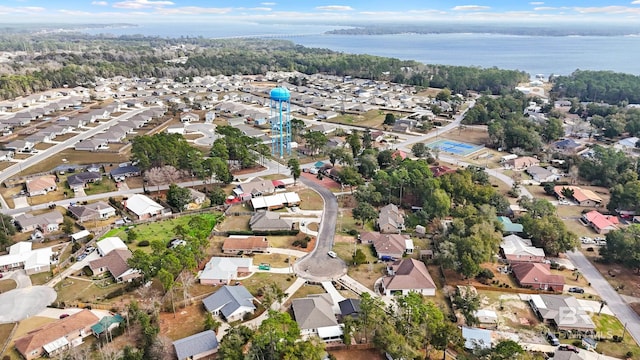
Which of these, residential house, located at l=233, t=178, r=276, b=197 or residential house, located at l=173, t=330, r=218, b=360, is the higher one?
residential house, located at l=233, t=178, r=276, b=197

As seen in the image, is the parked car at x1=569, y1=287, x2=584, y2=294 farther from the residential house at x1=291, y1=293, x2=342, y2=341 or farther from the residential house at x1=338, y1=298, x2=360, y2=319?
the residential house at x1=291, y1=293, x2=342, y2=341

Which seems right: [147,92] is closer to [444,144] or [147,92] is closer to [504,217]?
[444,144]

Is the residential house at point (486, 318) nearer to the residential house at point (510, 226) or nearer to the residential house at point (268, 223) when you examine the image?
the residential house at point (510, 226)

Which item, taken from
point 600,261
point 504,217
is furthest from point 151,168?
point 600,261

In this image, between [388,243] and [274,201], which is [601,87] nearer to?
[388,243]

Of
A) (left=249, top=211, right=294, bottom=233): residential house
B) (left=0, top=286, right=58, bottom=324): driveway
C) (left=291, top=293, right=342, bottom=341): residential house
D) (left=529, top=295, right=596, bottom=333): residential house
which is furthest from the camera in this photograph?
(left=249, top=211, right=294, bottom=233): residential house

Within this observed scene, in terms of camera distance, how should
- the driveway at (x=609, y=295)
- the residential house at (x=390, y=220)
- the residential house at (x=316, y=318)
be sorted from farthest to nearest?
the residential house at (x=390, y=220) → the driveway at (x=609, y=295) → the residential house at (x=316, y=318)

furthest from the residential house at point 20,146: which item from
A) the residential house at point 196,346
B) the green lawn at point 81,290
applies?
the residential house at point 196,346

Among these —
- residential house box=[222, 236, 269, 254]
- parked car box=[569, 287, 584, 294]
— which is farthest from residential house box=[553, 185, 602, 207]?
residential house box=[222, 236, 269, 254]
